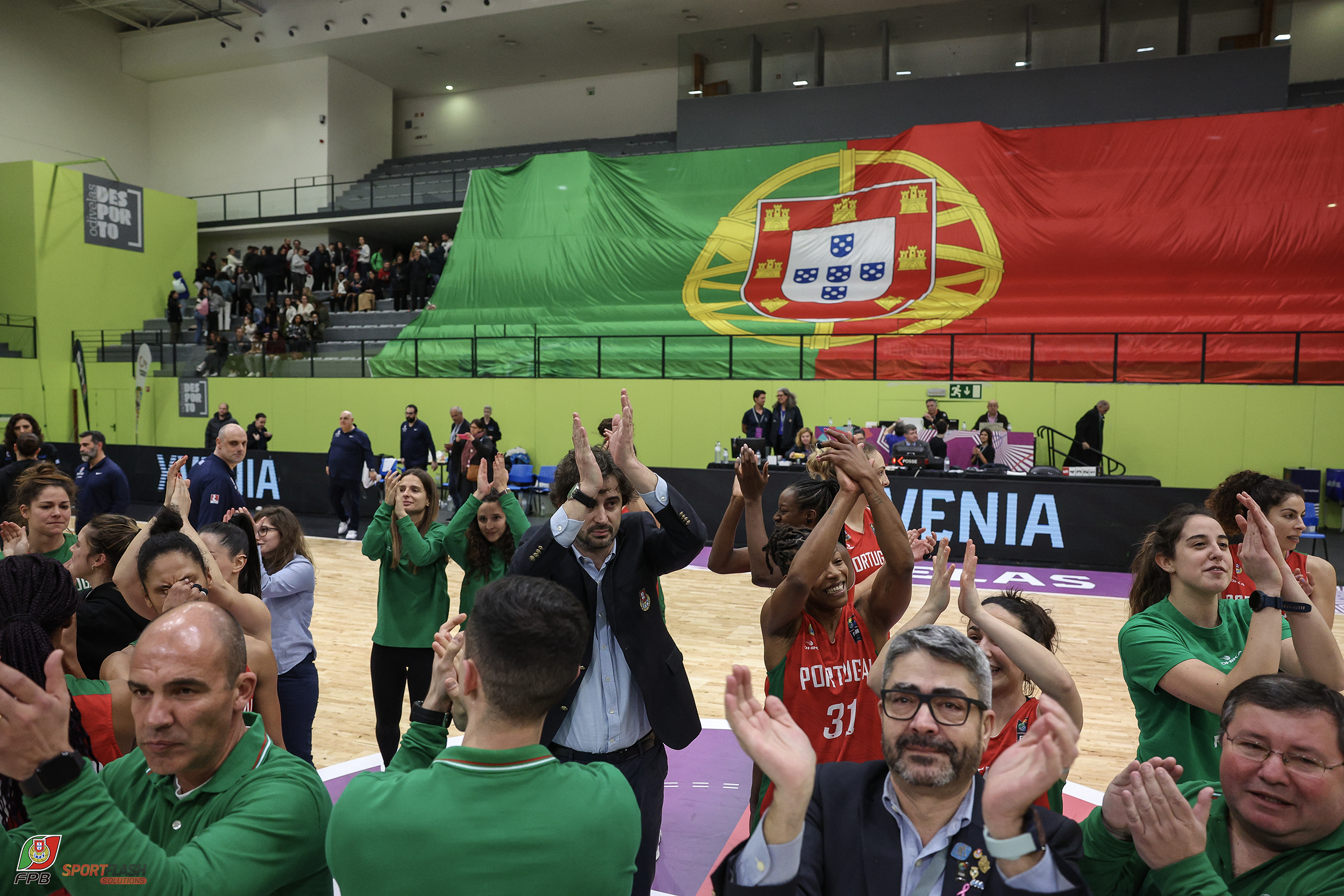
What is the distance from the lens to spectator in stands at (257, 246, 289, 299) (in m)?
25.2

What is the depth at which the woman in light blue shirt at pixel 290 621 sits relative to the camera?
Answer: 393 centimetres

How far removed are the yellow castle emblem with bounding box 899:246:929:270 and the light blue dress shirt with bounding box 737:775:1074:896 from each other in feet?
56.8

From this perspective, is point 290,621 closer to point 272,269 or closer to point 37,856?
point 37,856

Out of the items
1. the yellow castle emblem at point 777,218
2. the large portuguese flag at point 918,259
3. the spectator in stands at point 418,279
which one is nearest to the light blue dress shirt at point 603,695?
the large portuguese flag at point 918,259

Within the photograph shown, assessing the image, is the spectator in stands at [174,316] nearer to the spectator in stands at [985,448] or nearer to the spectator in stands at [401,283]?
the spectator in stands at [401,283]

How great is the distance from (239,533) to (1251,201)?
60.5 ft

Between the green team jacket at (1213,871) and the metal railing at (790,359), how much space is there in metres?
14.2

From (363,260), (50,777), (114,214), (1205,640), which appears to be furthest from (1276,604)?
(114,214)

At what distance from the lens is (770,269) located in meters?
19.2

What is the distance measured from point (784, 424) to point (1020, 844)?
13052 millimetres

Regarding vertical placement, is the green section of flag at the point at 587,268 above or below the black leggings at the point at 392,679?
above

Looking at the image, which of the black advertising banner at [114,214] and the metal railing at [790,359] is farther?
the black advertising banner at [114,214]

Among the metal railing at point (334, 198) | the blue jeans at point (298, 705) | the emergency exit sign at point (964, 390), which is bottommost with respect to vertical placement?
the blue jeans at point (298, 705)

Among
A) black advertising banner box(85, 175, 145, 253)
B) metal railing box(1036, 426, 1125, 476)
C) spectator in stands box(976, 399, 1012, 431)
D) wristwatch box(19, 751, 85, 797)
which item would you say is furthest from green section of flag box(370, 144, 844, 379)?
wristwatch box(19, 751, 85, 797)
